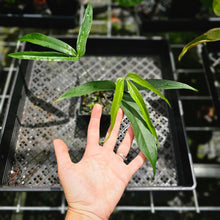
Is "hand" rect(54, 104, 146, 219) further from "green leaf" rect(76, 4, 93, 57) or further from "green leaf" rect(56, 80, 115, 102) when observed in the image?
"green leaf" rect(76, 4, 93, 57)

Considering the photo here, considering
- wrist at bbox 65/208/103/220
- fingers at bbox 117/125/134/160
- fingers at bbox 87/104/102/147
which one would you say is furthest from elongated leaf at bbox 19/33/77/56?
wrist at bbox 65/208/103/220

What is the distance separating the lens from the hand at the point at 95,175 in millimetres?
642

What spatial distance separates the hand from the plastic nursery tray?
7cm

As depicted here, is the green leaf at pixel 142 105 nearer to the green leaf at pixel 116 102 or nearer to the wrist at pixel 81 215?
the green leaf at pixel 116 102

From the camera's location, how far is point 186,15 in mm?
1061

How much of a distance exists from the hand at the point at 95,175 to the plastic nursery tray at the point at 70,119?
2.6 inches

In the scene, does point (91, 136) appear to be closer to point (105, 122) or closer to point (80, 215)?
point (105, 122)

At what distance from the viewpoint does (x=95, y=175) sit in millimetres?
670

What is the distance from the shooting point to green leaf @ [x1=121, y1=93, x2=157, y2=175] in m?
0.60

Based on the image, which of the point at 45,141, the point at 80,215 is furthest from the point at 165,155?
the point at 45,141

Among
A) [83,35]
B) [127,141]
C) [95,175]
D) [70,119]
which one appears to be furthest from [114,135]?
[83,35]

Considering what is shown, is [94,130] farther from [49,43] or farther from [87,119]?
[49,43]

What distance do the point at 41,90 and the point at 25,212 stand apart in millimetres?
741

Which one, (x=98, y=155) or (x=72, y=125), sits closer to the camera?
(x=98, y=155)
